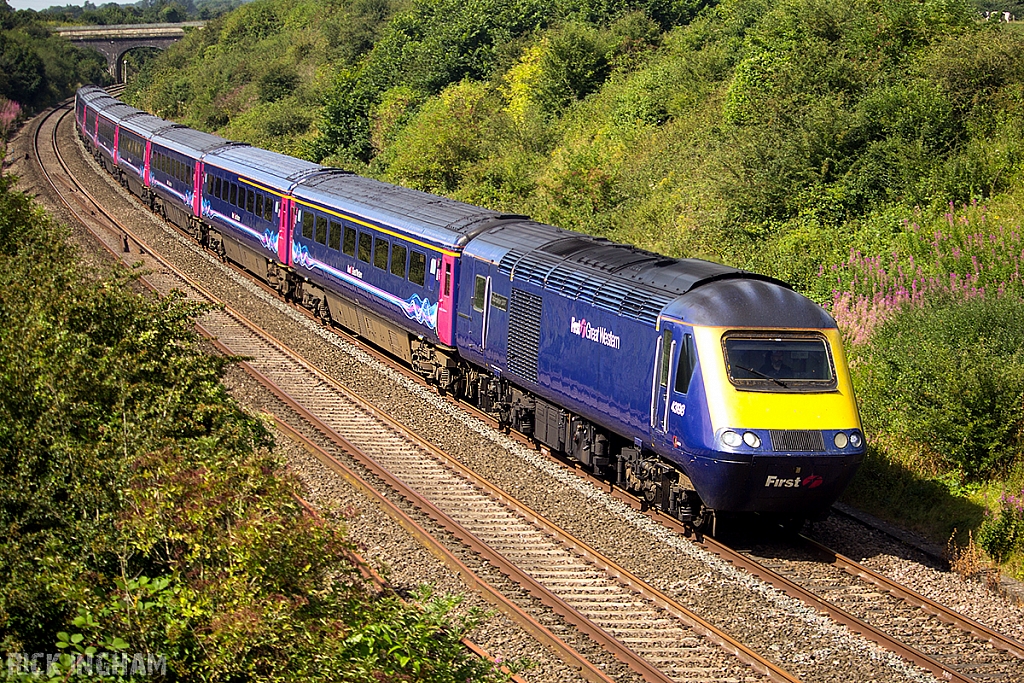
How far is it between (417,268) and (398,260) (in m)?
0.81

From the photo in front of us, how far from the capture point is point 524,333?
15.8 meters

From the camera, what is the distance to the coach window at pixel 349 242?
21422 mm

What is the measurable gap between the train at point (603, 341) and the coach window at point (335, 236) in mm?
62

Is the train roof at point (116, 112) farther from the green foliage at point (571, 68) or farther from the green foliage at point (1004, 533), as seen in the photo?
the green foliage at point (1004, 533)

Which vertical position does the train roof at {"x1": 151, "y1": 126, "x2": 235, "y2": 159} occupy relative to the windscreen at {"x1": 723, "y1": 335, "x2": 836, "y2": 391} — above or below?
above

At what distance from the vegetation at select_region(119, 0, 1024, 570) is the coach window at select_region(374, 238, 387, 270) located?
26.1 feet

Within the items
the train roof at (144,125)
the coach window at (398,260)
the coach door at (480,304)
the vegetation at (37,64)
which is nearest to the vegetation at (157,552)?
the coach door at (480,304)

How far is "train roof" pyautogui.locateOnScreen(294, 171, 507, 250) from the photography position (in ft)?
60.1

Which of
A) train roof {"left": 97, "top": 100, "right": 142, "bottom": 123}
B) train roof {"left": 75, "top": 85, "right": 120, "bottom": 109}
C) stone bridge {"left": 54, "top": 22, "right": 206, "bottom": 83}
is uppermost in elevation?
stone bridge {"left": 54, "top": 22, "right": 206, "bottom": 83}

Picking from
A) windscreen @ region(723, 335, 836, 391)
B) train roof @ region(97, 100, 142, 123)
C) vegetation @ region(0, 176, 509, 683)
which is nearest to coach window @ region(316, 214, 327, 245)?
vegetation @ region(0, 176, 509, 683)

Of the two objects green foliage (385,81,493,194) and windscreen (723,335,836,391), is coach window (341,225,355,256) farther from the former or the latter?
green foliage (385,81,493,194)

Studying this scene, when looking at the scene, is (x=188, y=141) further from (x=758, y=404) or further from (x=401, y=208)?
(x=758, y=404)

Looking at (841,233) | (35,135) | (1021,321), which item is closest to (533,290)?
(1021,321)

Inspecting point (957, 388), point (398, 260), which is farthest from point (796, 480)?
point (398, 260)
